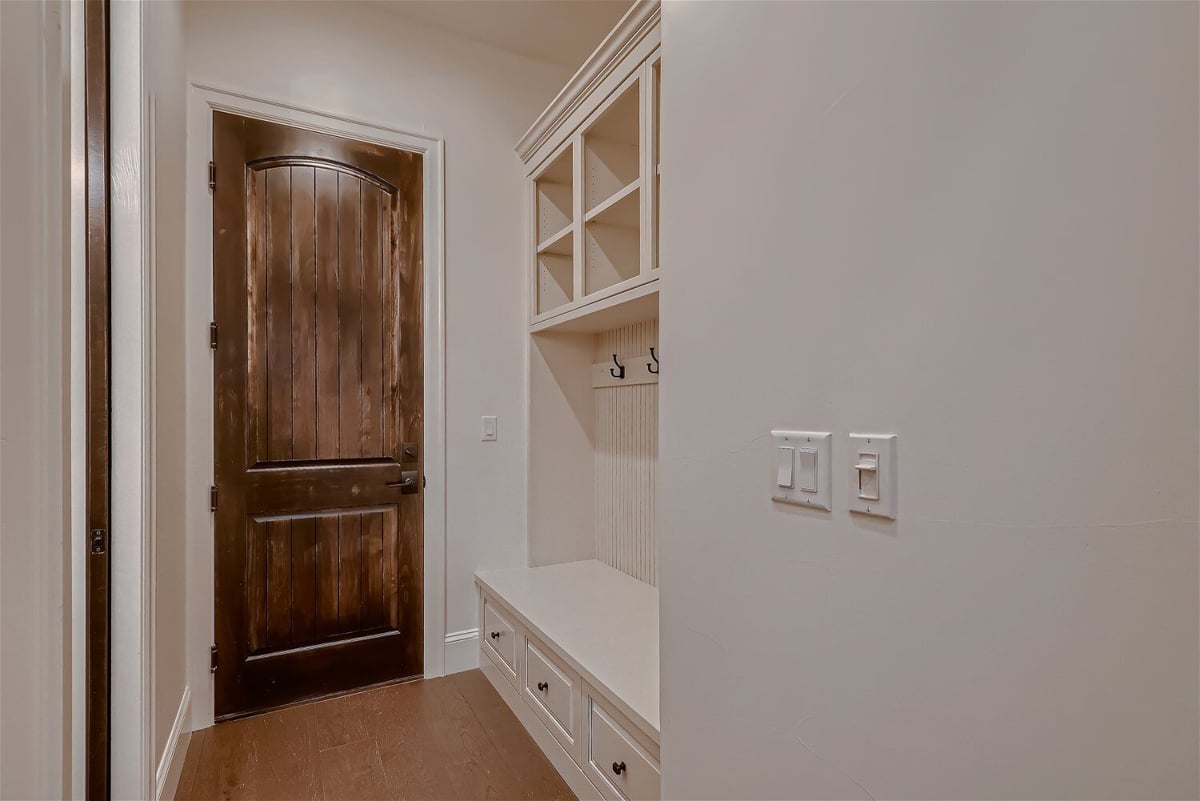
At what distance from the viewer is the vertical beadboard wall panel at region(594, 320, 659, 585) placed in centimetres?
246

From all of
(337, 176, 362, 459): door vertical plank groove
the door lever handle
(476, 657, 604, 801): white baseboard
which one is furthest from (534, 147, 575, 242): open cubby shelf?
(476, 657, 604, 801): white baseboard

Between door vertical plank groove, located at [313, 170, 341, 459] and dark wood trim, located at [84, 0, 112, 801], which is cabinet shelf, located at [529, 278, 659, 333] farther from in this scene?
dark wood trim, located at [84, 0, 112, 801]

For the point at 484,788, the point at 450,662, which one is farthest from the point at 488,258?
the point at 484,788

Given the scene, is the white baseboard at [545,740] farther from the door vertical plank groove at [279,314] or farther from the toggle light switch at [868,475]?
the toggle light switch at [868,475]

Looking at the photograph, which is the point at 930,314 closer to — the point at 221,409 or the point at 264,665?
the point at 221,409

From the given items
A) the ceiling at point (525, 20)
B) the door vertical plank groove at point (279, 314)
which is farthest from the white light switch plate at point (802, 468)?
the ceiling at point (525, 20)

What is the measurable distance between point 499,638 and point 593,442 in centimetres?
97

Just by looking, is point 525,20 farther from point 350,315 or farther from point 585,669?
point 585,669

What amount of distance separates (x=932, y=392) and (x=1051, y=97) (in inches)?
12.9

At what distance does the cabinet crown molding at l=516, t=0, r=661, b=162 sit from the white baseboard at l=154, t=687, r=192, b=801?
8.17 ft

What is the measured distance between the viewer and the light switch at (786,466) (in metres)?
0.92

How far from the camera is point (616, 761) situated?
1.60 metres

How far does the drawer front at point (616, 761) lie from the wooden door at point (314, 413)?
114cm

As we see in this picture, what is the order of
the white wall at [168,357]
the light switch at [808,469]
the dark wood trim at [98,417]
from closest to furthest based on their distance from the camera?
the light switch at [808,469] < the dark wood trim at [98,417] < the white wall at [168,357]
